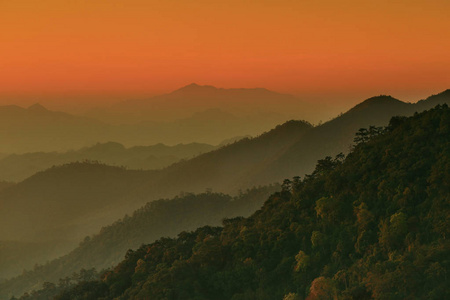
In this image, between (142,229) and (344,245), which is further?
(142,229)

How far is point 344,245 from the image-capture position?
63.1 m

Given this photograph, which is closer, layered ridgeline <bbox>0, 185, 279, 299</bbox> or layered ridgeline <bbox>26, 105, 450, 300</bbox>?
layered ridgeline <bbox>26, 105, 450, 300</bbox>

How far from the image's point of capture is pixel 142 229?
603 ft

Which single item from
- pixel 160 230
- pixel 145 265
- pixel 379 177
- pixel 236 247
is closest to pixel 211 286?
pixel 236 247

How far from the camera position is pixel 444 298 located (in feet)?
160

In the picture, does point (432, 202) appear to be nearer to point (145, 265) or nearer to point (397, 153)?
point (397, 153)

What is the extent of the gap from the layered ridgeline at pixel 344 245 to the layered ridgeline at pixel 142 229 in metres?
98.2

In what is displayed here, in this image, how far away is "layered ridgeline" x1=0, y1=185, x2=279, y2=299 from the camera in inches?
6954

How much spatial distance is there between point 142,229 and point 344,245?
414 ft

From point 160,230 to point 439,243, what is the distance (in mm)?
131218

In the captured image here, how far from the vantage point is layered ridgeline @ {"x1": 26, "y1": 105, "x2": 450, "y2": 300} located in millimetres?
54031

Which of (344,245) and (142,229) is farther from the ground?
(142,229)

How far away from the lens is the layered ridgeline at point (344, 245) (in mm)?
54031

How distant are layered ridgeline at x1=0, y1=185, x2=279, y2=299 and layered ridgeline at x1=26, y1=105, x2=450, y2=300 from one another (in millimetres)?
98233
